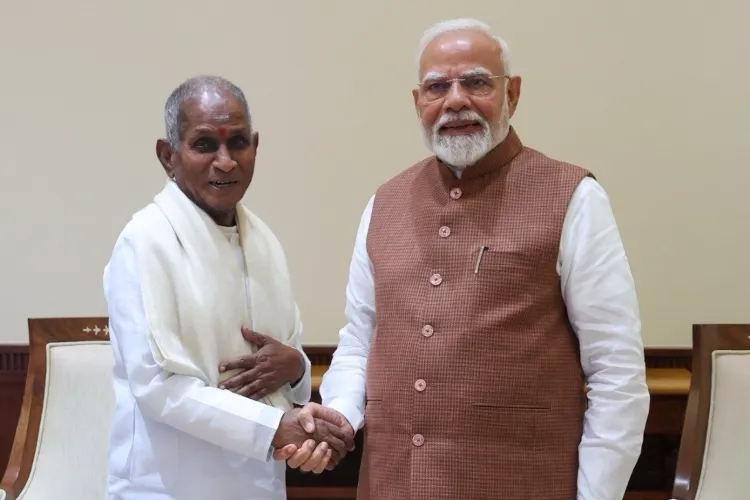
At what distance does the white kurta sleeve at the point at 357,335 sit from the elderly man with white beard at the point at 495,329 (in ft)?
0.20

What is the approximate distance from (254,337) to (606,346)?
72 centimetres

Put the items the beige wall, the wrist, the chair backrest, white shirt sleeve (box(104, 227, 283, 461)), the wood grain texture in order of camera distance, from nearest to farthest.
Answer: white shirt sleeve (box(104, 227, 283, 461)), the wrist, the chair backrest, the wood grain texture, the beige wall

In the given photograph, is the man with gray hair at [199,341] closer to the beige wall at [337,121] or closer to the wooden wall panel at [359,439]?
the wooden wall panel at [359,439]

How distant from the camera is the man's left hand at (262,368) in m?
1.61

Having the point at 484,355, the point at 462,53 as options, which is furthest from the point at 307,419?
the point at 462,53

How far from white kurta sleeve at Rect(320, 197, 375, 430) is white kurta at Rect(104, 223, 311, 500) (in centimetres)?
21

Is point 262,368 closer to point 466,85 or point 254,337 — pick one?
point 254,337

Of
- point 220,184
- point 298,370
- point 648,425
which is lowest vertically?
point 648,425

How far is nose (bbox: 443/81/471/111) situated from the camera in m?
1.60

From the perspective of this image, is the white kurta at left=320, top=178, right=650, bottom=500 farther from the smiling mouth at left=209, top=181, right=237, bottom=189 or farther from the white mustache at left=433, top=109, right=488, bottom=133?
the smiling mouth at left=209, top=181, right=237, bottom=189

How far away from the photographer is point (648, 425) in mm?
2711

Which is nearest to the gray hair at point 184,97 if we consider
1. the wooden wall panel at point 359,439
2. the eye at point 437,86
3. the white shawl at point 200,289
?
the white shawl at point 200,289

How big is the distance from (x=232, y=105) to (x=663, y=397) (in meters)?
1.86

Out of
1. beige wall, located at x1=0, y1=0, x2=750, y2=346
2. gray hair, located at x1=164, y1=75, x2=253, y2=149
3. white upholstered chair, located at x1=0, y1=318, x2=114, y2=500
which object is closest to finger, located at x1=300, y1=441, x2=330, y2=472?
gray hair, located at x1=164, y1=75, x2=253, y2=149
